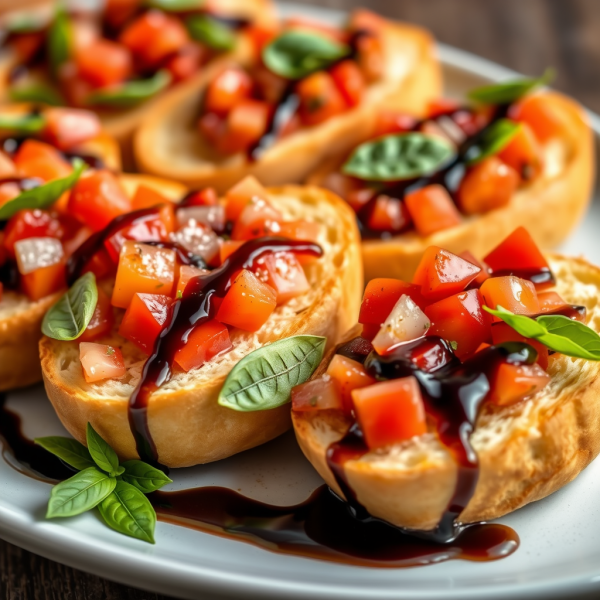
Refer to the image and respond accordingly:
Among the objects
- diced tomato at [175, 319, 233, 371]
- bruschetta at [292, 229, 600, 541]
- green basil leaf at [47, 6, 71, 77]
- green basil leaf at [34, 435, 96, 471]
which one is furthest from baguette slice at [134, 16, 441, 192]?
green basil leaf at [34, 435, 96, 471]

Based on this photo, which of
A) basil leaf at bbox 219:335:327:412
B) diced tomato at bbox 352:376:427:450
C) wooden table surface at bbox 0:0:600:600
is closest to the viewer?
diced tomato at bbox 352:376:427:450

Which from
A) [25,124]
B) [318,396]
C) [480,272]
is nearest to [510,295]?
[480,272]

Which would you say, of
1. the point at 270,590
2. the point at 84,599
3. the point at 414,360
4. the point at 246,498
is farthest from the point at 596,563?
the point at 84,599

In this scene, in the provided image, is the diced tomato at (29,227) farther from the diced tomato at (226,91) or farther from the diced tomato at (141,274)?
the diced tomato at (226,91)

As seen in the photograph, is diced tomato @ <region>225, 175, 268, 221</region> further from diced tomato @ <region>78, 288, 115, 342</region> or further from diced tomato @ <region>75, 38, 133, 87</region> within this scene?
diced tomato @ <region>75, 38, 133, 87</region>

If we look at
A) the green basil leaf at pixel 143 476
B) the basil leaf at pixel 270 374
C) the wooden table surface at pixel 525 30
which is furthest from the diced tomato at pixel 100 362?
the wooden table surface at pixel 525 30

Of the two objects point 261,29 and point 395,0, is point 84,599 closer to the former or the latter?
point 261,29
